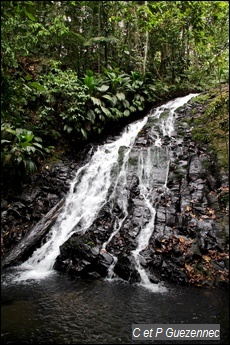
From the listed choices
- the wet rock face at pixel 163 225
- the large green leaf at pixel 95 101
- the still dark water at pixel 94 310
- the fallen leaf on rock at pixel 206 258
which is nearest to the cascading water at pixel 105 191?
the wet rock face at pixel 163 225

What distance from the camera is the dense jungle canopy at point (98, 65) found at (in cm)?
829

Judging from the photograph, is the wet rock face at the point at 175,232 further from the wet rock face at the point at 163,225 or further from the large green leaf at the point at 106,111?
the large green leaf at the point at 106,111

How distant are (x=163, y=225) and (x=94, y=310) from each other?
2.77 m

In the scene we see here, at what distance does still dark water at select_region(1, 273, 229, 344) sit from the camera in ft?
12.2

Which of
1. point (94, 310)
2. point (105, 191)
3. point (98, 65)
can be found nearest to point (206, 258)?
point (94, 310)

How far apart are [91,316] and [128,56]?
12340mm

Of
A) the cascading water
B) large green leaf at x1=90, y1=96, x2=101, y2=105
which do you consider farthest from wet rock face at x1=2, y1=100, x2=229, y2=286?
large green leaf at x1=90, y1=96, x2=101, y2=105

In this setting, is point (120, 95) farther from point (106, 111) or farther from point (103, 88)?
point (106, 111)

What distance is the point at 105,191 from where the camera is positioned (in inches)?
312

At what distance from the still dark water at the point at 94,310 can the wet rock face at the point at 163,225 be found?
404 millimetres

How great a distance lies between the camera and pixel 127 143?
996 cm

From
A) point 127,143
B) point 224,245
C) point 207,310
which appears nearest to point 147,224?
point 224,245

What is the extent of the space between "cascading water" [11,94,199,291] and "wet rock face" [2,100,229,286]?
0.33ft

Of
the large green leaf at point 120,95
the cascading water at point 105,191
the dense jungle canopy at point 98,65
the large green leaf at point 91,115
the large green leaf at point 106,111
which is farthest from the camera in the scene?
the large green leaf at point 120,95
